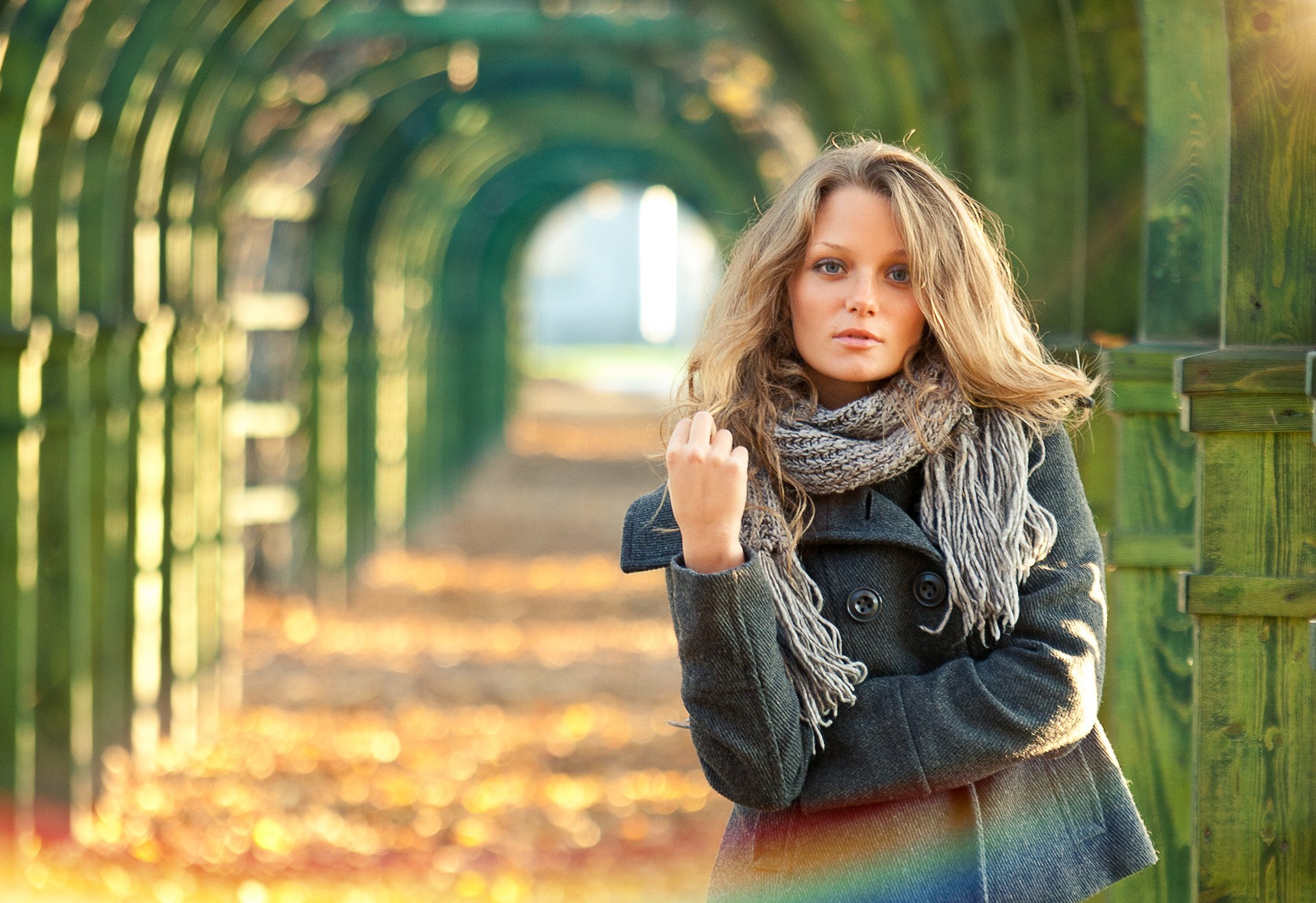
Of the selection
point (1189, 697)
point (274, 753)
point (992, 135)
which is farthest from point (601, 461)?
point (1189, 697)

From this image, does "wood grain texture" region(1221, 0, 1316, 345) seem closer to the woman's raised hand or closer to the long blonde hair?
the long blonde hair

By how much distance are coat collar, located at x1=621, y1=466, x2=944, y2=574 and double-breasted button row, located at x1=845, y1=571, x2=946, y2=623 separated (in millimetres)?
27

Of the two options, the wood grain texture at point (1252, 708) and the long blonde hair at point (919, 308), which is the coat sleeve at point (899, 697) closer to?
the long blonde hair at point (919, 308)

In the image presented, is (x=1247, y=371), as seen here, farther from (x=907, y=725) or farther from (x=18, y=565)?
(x=18, y=565)

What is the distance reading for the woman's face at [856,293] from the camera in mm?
2205

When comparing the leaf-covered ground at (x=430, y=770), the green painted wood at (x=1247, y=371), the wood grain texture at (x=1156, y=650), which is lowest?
the leaf-covered ground at (x=430, y=770)

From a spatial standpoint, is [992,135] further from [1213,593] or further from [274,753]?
[274,753]

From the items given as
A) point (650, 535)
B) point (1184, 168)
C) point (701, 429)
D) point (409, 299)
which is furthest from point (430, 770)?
point (409, 299)

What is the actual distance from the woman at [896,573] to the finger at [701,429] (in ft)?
0.14

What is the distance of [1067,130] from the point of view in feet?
17.5

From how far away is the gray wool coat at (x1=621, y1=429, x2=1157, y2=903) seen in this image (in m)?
2.09

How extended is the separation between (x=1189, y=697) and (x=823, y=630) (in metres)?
2.09

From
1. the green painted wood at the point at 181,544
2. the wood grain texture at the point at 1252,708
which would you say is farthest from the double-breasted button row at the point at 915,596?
the green painted wood at the point at 181,544

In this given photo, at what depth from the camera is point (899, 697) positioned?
7.13 ft
